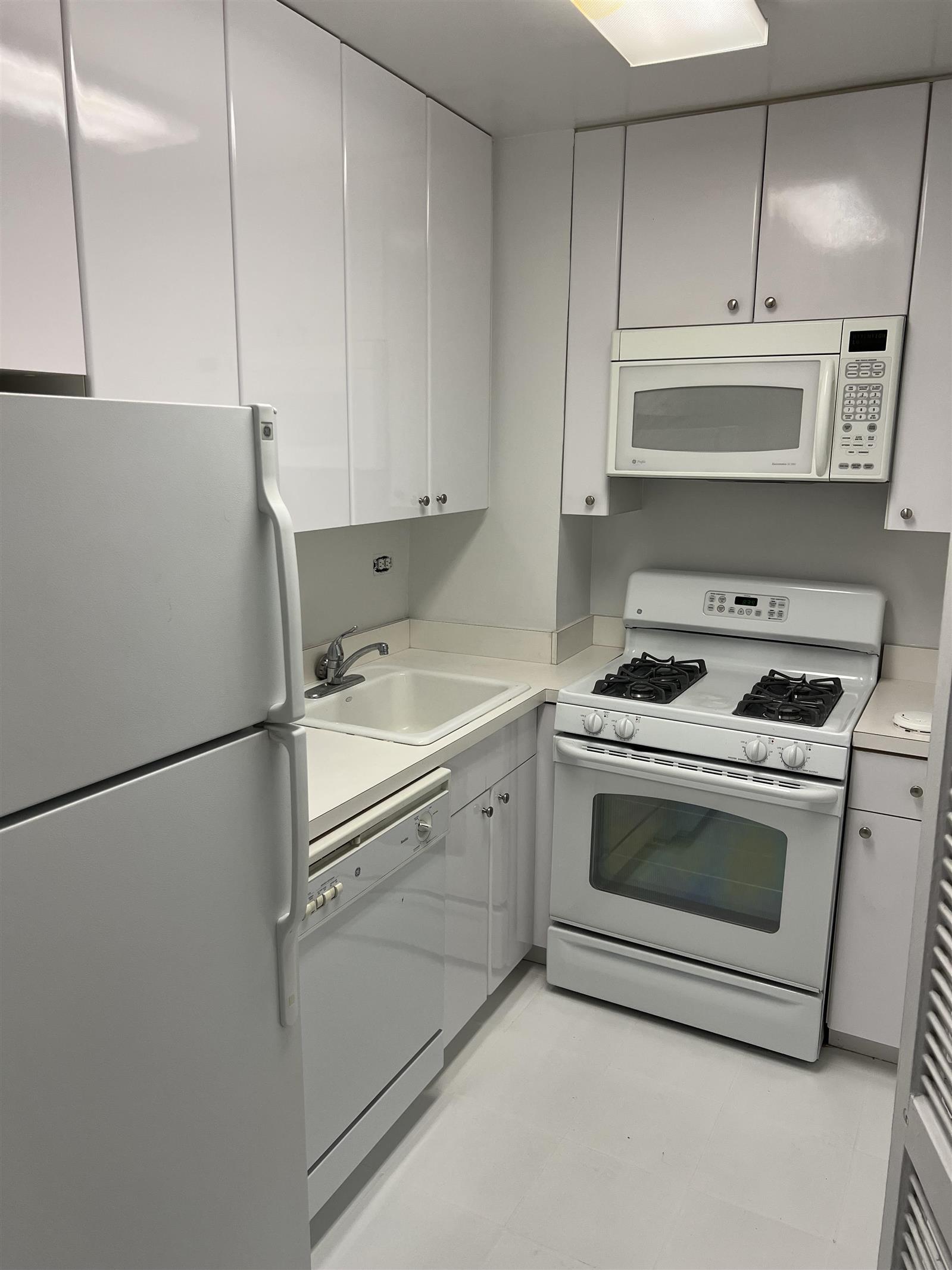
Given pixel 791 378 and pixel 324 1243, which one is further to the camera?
pixel 791 378

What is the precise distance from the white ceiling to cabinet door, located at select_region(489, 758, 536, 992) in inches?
69.2

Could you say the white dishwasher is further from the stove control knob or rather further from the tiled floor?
the stove control knob

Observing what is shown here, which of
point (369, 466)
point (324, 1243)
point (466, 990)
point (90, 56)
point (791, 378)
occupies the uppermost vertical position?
point (90, 56)

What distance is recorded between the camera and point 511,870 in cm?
261

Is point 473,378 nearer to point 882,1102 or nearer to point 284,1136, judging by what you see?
point 284,1136

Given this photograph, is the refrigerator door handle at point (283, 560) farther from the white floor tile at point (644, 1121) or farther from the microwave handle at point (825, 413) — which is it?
the microwave handle at point (825, 413)

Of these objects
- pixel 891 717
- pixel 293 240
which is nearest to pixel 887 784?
pixel 891 717

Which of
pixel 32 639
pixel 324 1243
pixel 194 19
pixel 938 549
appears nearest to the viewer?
pixel 32 639

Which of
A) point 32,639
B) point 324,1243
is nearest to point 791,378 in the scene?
point 32,639

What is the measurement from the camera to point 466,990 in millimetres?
2404

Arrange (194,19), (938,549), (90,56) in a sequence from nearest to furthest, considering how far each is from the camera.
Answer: (90,56), (194,19), (938,549)

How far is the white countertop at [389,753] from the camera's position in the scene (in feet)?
5.82

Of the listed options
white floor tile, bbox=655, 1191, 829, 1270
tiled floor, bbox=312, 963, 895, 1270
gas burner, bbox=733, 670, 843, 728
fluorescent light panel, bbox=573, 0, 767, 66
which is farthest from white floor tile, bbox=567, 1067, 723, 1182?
fluorescent light panel, bbox=573, 0, 767, 66

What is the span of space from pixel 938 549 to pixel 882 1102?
1.48 metres
